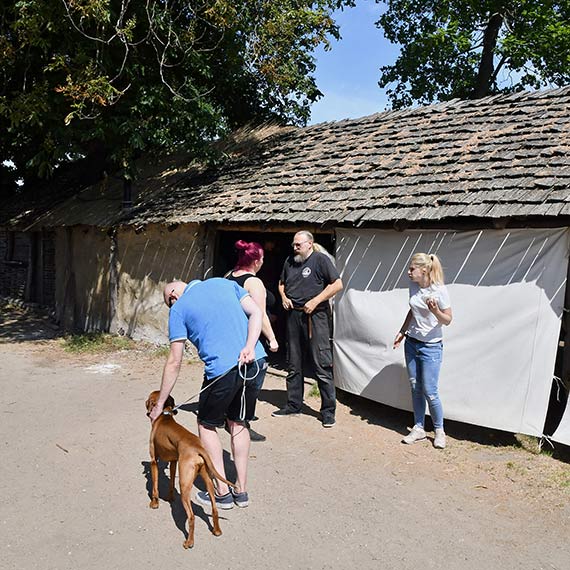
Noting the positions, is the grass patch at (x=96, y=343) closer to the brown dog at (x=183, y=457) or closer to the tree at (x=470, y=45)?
the brown dog at (x=183, y=457)

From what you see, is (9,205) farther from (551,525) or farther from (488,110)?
(551,525)

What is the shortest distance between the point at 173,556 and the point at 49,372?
19.7 feet

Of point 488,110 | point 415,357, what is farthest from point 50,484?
point 488,110

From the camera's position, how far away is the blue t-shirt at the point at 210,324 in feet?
13.3

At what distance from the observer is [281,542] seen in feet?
12.9

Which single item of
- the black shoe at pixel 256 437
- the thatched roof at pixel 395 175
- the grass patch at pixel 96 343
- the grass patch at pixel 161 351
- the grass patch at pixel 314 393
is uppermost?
the thatched roof at pixel 395 175

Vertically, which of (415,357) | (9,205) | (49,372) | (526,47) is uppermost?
(526,47)

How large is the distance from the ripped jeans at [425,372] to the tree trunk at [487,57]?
17.5 metres

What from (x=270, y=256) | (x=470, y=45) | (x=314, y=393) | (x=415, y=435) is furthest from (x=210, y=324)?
(x=470, y=45)

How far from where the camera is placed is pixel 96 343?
10922mm

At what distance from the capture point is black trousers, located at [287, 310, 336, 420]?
6.39m

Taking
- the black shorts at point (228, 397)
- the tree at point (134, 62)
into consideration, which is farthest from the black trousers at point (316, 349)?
the tree at point (134, 62)

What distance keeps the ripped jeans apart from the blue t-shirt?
2268 mm

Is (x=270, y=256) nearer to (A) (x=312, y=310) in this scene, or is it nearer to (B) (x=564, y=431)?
(A) (x=312, y=310)
